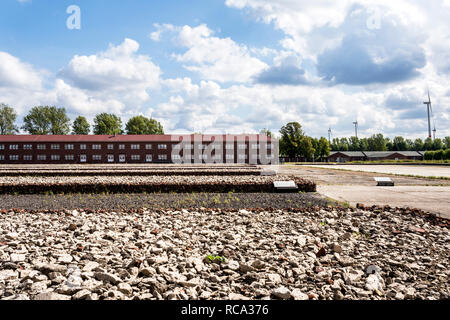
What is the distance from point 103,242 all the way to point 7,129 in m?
108

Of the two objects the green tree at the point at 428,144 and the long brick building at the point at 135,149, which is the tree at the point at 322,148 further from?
the green tree at the point at 428,144

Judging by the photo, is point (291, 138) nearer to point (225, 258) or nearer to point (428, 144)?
point (225, 258)

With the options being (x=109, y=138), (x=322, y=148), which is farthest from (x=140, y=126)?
(x=322, y=148)

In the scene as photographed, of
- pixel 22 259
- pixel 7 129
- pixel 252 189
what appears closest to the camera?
pixel 22 259

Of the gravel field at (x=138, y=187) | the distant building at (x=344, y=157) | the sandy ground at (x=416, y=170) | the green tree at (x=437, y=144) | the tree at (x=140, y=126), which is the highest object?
the tree at (x=140, y=126)

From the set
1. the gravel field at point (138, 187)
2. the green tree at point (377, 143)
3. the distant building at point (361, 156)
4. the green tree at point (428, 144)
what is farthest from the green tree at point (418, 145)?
the gravel field at point (138, 187)

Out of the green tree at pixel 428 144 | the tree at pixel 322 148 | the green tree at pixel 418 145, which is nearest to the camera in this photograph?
the tree at pixel 322 148

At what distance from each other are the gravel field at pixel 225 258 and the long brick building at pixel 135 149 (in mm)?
67156

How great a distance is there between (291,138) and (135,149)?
43.0 meters

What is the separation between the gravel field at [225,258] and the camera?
3.54m

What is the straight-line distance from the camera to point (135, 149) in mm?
73375
